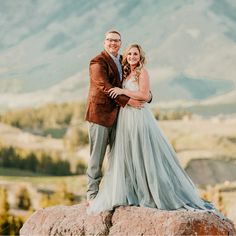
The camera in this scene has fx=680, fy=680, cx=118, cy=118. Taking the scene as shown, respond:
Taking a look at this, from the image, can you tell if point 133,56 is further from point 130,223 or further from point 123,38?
point 123,38

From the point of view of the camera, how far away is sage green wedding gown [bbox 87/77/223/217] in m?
5.79

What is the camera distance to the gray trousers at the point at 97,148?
592 cm

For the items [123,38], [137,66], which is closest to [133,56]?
[137,66]

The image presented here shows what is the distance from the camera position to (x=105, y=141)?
5.97 metres

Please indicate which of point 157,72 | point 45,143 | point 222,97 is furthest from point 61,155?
point 222,97

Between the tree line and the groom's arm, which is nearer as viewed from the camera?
the groom's arm

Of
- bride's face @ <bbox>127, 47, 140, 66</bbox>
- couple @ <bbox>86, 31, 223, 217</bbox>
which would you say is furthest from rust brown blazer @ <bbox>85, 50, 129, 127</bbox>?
bride's face @ <bbox>127, 47, 140, 66</bbox>

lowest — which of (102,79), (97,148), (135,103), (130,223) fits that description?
(130,223)

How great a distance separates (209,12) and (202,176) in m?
5.53

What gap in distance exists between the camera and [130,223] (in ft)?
18.9

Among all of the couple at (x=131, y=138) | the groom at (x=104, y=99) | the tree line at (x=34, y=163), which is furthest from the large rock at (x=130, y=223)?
the tree line at (x=34, y=163)

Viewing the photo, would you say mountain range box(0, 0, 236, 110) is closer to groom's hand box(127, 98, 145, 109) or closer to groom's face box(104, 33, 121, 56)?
groom's face box(104, 33, 121, 56)

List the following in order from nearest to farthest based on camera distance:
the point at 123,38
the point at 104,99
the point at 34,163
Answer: the point at 104,99, the point at 123,38, the point at 34,163

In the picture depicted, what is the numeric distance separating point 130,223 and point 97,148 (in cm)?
72
